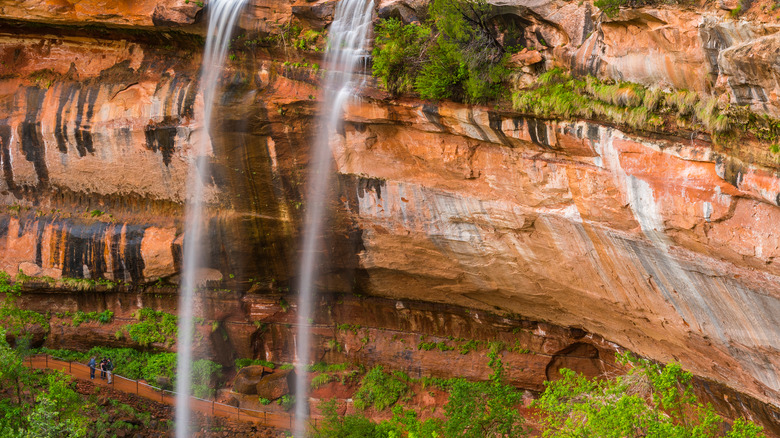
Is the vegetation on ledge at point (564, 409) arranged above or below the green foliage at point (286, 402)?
above

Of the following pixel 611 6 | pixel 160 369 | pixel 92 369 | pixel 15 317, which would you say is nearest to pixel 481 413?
pixel 611 6

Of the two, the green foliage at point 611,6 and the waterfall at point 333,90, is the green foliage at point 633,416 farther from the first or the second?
the waterfall at point 333,90

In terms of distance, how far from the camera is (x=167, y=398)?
17078 mm

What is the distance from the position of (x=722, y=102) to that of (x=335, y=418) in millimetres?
11032

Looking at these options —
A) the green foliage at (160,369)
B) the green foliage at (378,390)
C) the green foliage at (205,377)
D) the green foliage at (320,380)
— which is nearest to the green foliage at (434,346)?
the green foliage at (378,390)

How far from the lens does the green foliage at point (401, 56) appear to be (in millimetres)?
13070

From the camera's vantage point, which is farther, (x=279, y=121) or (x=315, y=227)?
(x=315, y=227)

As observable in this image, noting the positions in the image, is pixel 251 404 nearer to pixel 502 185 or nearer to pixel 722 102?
pixel 502 185

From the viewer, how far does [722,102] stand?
905cm

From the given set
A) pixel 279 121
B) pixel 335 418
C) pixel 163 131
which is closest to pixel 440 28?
pixel 279 121

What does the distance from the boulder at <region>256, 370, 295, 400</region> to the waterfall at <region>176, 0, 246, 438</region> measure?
2.09 meters

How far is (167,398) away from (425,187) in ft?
32.2

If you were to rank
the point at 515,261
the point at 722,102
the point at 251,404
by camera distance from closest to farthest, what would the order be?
1. the point at 722,102
2. the point at 515,261
3. the point at 251,404

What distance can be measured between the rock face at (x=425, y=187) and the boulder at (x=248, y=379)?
0.68 metres
